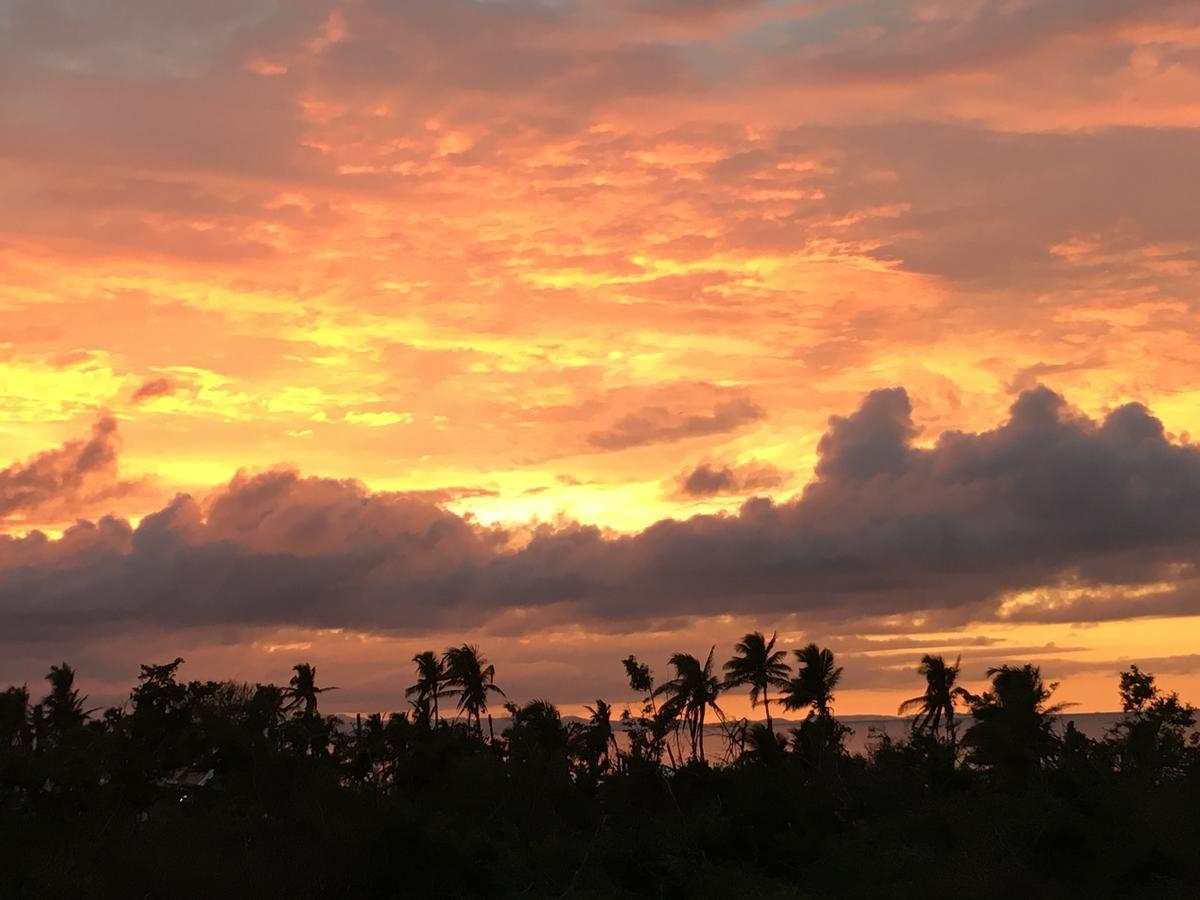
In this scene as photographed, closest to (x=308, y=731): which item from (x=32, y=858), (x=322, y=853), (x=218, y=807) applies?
(x=218, y=807)

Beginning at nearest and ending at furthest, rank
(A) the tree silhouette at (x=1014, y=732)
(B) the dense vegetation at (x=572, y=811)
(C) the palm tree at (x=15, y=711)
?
(B) the dense vegetation at (x=572, y=811), (A) the tree silhouette at (x=1014, y=732), (C) the palm tree at (x=15, y=711)

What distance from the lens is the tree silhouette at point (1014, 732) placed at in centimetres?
6350

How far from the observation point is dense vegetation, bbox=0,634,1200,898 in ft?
171

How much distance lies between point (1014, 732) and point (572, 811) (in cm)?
2164

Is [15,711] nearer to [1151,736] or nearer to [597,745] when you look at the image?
[597,745]

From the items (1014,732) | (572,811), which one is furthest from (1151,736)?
(572,811)

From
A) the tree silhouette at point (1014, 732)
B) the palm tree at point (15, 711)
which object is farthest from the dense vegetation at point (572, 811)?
the palm tree at point (15, 711)

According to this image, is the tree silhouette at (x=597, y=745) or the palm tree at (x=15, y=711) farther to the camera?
the palm tree at (x=15, y=711)

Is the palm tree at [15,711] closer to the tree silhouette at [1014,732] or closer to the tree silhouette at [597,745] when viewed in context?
the tree silhouette at [597,745]

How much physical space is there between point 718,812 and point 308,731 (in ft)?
70.7

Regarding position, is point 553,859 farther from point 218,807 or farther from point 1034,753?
point 1034,753

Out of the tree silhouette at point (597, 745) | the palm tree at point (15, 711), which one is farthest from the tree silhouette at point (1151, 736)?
the palm tree at point (15, 711)

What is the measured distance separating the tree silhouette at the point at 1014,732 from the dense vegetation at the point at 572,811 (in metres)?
0.11

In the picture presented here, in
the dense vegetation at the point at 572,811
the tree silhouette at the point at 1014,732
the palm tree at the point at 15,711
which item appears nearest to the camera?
the dense vegetation at the point at 572,811
